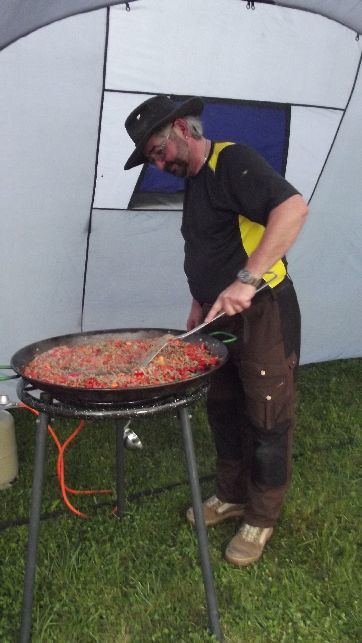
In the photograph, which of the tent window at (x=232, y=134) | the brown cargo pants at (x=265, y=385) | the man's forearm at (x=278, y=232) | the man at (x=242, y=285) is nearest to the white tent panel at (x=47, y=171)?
the tent window at (x=232, y=134)

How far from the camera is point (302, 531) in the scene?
288 centimetres

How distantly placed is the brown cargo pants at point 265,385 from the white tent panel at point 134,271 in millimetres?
1161

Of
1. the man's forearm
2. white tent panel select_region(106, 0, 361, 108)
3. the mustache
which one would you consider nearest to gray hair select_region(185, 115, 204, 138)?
the mustache

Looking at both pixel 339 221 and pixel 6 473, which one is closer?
pixel 6 473

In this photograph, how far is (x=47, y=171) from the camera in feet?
10.4

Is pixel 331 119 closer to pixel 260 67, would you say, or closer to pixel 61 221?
pixel 260 67

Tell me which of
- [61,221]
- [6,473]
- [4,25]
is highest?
[4,25]

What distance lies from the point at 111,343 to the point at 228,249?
0.60 metres

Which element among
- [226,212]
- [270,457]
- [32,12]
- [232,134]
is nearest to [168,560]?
[270,457]

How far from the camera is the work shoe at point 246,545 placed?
264 cm

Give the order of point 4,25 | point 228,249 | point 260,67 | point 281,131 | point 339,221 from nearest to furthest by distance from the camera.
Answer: point 228,249
point 4,25
point 260,67
point 281,131
point 339,221

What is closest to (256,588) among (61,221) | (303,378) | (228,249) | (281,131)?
(228,249)

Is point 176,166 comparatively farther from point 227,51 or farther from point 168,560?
point 168,560

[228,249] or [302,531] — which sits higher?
[228,249]
